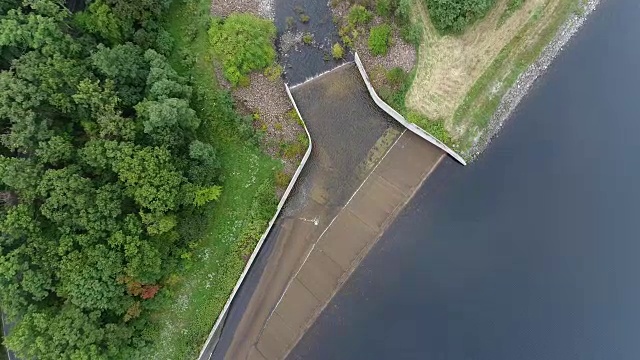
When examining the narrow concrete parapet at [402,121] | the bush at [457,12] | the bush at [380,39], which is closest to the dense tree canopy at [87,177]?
the narrow concrete parapet at [402,121]

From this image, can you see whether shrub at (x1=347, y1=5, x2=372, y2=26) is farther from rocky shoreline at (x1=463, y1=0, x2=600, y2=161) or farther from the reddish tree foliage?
the reddish tree foliage

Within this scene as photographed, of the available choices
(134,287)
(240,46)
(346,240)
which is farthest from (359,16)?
(134,287)

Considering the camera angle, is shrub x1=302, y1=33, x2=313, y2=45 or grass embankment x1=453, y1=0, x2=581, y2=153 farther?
shrub x1=302, y1=33, x2=313, y2=45

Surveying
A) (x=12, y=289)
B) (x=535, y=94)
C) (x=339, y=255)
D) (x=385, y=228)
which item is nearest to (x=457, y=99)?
(x=535, y=94)

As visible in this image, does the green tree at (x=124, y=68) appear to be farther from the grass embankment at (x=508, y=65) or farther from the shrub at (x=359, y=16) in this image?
the grass embankment at (x=508, y=65)

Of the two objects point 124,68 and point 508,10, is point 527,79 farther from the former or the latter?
point 124,68

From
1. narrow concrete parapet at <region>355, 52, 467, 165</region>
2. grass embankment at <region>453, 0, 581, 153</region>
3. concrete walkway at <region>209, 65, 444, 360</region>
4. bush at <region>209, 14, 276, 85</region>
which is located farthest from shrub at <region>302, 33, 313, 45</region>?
grass embankment at <region>453, 0, 581, 153</region>
